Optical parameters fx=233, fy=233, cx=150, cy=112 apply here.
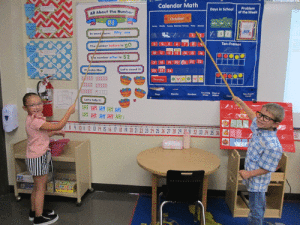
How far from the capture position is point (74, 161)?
8.83 feet

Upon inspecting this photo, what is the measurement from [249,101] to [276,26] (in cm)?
88

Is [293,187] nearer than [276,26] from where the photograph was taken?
No

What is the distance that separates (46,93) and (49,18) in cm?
93

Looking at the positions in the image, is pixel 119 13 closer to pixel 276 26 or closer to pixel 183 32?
pixel 183 32

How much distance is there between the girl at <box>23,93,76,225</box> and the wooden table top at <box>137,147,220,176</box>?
3.04 feet

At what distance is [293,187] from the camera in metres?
2.91

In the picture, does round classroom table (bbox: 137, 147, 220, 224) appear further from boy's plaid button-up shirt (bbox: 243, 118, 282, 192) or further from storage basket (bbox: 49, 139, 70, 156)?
storage basket (bbox: 49, 139, 70, 156)

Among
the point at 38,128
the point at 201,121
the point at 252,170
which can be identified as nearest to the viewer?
the point at 252,170

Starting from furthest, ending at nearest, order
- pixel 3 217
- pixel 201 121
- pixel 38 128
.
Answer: pixel 201 121 → pixel 3 217 → pixel 38 128

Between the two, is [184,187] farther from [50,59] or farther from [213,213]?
[50,59]

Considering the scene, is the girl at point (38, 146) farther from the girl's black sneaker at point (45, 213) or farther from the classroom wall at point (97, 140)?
the classroom wall at point (97, 140)

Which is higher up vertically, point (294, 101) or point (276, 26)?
point (276, 26)

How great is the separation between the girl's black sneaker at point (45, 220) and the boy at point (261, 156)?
1.99 metres

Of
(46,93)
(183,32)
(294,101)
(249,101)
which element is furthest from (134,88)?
(294,101)
